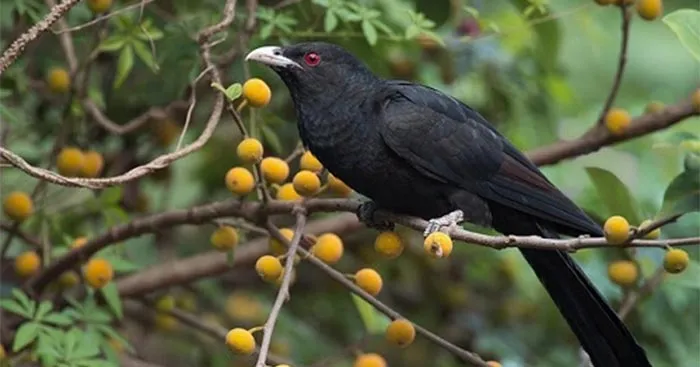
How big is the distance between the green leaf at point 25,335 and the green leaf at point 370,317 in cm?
65

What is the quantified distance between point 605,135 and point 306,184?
0.97m

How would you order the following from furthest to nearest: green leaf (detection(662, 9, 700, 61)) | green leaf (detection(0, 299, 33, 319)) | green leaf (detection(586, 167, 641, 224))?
green leaf (detection(586, 167, 641, 224))
green leaf (detection(0, 299, 33, 319))
green leaf (detection(662, 9, 700, 61))

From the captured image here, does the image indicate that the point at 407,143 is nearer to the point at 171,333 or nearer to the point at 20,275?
the point at 20,275

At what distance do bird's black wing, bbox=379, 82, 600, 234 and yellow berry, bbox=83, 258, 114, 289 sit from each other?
658mm

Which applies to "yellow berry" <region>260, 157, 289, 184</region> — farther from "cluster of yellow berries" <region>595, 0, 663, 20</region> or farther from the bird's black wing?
"cluster of yellow berries" <region>595, 0, 663, 20</region>

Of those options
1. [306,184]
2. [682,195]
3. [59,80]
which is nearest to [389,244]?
[306,184]

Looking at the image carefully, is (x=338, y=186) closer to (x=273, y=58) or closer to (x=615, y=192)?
(x=273, y=58)

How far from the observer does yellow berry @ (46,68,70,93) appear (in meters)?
3.11

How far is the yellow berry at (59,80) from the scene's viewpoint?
3111 mm

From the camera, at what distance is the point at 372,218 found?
2.72 m

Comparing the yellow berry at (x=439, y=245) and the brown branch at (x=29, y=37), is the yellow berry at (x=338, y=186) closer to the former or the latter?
the yellow berry at (x=439, y=245)

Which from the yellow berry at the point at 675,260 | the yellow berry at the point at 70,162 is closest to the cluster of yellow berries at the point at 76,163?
the yellow berry at the point at 70,162

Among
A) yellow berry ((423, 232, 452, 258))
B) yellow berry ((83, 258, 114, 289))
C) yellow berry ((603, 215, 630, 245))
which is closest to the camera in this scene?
yellow berry ((603, 215, 630, 245))

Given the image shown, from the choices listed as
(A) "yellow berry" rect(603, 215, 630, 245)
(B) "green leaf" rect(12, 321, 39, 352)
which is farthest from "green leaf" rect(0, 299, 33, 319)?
(A) "yellow berry" rect(603, 215, 630, 245)
